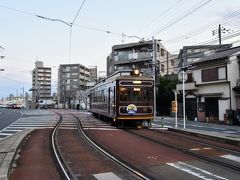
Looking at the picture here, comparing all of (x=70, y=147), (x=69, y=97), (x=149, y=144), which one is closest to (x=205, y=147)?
(x=149, y=144)

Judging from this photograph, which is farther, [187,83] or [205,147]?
[187,83]

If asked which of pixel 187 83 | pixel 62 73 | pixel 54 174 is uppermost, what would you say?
pixel 62 73

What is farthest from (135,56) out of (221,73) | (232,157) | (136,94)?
(232,157)

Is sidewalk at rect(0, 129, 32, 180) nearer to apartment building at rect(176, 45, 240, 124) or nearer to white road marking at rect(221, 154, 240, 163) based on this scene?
white road marking at rect(221, 154, 240, 163)

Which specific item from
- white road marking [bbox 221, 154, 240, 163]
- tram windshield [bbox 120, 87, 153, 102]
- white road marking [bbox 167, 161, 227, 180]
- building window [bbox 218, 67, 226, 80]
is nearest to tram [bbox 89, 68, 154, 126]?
tram windshield [bbox 120, 87, 153, 102]

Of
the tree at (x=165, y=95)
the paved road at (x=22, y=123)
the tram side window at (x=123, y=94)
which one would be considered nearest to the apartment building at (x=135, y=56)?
the tree at (x=165, y=95)

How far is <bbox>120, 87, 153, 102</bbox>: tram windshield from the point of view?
26.7 m

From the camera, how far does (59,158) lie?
13.8 meters

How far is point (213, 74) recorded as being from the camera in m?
43.8

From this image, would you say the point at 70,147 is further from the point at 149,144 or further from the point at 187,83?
the point at 187,83

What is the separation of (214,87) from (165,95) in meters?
13.9

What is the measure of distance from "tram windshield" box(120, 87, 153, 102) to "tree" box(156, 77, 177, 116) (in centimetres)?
2951

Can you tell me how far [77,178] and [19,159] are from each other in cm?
427

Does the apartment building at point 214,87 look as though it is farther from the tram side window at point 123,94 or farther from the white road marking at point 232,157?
the white road marking at point 232,157
